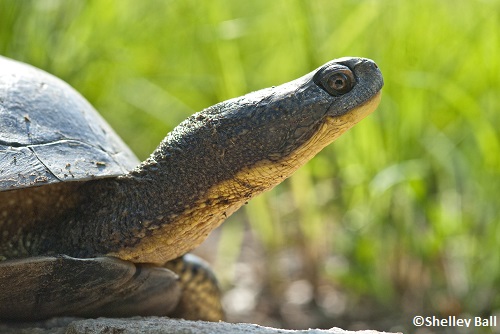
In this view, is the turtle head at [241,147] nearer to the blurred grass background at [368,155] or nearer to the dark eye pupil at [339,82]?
the dark eye pupil at [339,82]

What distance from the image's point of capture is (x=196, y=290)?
182 cm

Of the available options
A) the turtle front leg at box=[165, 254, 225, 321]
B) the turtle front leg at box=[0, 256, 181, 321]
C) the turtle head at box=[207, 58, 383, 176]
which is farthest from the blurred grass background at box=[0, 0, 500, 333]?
the turtle front leg at box=[0, 256, 181, 321]

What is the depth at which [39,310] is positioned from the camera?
4.88 feet

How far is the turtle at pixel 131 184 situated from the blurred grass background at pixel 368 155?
966 millimetres

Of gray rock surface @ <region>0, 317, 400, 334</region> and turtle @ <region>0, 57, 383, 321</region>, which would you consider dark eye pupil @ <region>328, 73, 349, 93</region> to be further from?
gray rock surface @ <region>0, 317, 400, 334</region>

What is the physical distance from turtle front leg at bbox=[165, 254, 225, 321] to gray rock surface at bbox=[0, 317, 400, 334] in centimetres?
30

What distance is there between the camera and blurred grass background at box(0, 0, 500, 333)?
247 centimetres

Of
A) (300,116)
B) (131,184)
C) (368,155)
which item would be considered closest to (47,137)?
(131,184)

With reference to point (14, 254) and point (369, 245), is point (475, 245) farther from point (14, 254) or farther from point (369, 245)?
point (14, 254)

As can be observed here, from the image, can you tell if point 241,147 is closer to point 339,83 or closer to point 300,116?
point 300,116

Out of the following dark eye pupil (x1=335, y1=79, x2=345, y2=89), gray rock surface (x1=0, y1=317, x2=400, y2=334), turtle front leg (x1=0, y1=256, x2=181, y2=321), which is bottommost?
gray rock surface (x1=0, y1=317, x2=400, y2=334)

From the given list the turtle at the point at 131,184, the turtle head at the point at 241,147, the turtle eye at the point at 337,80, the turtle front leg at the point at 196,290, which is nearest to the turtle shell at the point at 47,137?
the turtle at the point at 131,184

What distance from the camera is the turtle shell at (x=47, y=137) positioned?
4.76 feet

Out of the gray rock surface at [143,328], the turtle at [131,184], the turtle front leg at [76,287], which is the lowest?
the gray rock surface at [143,328]
